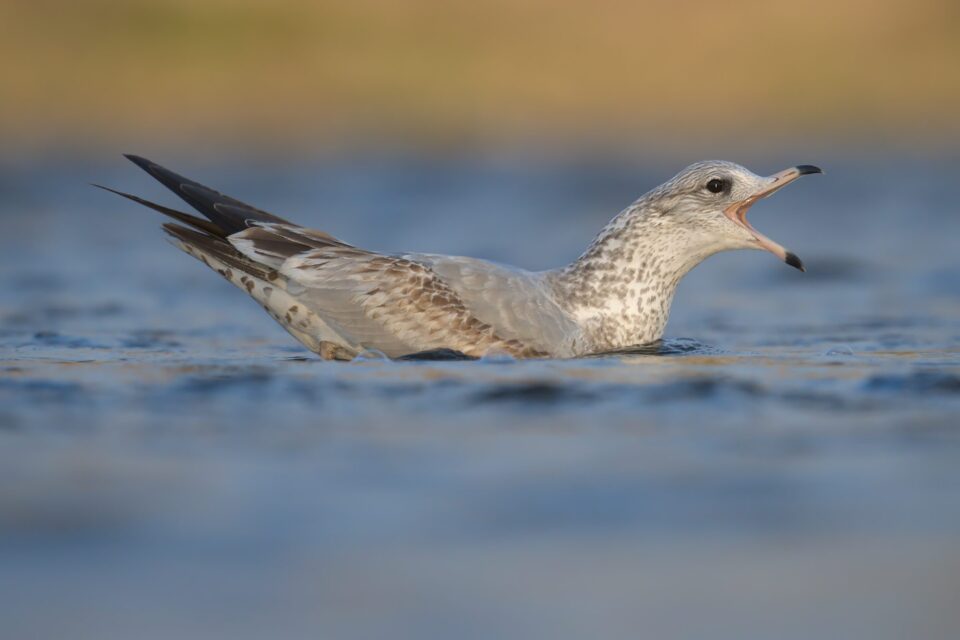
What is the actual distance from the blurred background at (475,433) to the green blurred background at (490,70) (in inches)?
74.8

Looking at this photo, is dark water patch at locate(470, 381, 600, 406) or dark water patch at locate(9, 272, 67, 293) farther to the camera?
dark water patch at locate(9, 272, 67, 293)

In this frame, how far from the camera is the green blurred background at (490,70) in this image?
2130 cm

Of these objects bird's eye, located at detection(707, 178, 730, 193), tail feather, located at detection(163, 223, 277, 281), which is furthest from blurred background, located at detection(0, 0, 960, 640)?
bird's eye, located at detection(707, 178, 730, 193)

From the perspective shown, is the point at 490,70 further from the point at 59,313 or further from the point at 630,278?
the point at 630,278

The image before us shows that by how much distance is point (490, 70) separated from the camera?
22.7 metres

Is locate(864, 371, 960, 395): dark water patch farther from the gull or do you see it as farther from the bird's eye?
the bird's eye

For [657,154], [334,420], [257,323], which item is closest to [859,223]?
[657,154]

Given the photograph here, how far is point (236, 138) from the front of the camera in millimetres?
20906

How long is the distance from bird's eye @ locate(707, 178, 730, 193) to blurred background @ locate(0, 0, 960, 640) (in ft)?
2.75

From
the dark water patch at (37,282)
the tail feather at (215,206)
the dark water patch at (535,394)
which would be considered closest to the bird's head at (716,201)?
the dark water patch at (535,394)

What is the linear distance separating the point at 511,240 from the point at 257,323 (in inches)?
175

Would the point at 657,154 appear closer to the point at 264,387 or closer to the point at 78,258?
the point at 78,258

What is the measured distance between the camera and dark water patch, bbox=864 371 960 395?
6.56 meters

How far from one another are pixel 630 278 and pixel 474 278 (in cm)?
89
